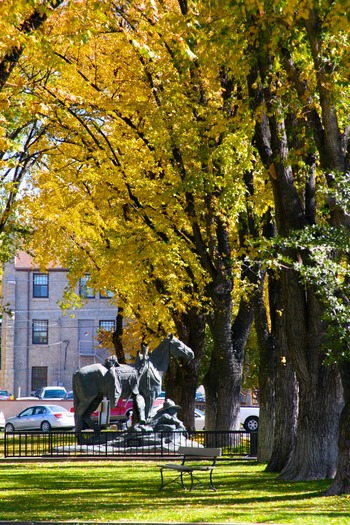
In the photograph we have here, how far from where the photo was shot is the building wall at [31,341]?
223 ft

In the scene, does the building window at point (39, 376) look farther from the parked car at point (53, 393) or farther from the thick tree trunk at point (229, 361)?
the thick tree trunk at point (229, 361)

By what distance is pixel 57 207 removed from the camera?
26.2 metres

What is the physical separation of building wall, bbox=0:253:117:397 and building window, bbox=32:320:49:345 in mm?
235

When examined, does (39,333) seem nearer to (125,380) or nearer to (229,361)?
(125,380)

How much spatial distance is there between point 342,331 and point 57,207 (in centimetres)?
1390

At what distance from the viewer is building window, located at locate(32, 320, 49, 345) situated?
68.6m

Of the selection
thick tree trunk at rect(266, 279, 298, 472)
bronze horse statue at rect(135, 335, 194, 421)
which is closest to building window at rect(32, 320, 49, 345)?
bronze horse statue at rect(135, 335, 194, 421)

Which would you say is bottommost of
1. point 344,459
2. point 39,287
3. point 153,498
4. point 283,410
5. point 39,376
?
point 153,498

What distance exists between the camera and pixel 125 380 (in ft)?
88.6

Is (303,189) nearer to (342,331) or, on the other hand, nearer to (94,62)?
(342,331)

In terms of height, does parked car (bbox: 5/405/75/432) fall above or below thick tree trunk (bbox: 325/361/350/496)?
below

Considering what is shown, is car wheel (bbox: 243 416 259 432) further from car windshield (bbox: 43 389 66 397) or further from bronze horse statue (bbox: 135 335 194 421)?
car windshield (bbox: 43 389 66 397)

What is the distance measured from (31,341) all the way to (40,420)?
23.6 meters

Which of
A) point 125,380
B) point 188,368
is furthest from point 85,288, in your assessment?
point 125,380
